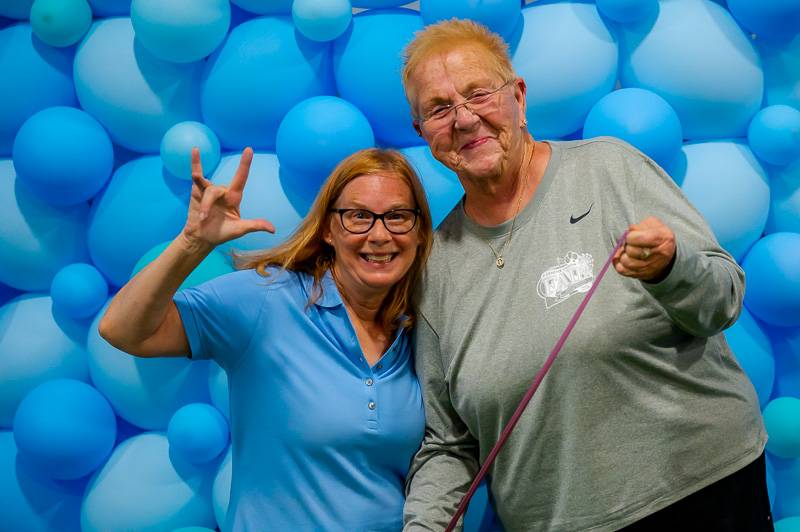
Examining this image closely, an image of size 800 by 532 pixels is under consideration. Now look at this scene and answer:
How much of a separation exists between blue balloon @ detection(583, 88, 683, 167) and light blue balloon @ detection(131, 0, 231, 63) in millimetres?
883

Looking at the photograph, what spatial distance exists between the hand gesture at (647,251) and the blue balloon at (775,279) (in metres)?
0.82

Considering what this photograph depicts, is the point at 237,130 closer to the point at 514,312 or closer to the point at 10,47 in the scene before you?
the point at 10,47

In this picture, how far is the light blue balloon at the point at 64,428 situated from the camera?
1.97 meters

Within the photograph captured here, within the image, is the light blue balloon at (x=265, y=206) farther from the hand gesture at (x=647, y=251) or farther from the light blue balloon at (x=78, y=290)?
the hand gesture at (x=647, y=251)

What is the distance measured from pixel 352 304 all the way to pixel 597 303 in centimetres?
51

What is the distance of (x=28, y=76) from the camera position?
209cm

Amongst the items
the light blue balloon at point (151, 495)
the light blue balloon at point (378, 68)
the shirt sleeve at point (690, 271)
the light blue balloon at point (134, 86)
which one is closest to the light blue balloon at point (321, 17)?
the light blue balloon at point (378, 68)

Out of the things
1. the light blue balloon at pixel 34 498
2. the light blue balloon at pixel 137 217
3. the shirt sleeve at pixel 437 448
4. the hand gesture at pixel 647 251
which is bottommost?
the light blue balloon at pixel 34 498

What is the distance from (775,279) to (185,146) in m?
1.35

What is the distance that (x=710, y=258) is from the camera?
4.19 feet

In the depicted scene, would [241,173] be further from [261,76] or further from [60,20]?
[60,20]

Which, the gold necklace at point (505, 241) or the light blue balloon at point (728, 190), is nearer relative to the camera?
the gold necklace at point (505, 241)

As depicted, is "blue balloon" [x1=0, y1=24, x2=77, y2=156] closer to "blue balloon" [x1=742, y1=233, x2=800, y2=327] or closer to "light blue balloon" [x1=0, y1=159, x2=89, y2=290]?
"light blue balloon" [x1=0, y1=159, x2=89, y2=290]

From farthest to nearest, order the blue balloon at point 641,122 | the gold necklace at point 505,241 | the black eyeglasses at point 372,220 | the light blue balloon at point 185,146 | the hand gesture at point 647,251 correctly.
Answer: the light blue balloon at point 185,146 < the blue balloon at point 641,122 < the black eyeglasses at point 372,220 < the gold necklace at point 505,241 < the hand gesture at point 647,251
